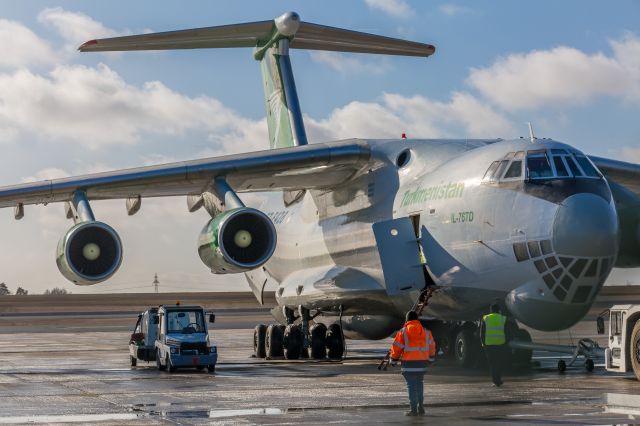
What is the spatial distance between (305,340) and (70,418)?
1077 centimetres

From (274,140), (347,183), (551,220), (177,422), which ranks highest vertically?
(274,140)

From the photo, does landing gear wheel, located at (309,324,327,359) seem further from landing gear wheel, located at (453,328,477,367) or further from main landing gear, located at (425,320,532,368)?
landing gear wheel, located at (453,328,477,367)

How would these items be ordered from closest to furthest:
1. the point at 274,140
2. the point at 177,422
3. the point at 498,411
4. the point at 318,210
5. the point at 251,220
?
1. the point at 177,422
2. the point at 498,411
3. the point at 251,220
4. the point at 318,210
5. the point at 274,140

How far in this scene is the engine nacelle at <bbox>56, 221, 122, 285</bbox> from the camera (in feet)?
60.2

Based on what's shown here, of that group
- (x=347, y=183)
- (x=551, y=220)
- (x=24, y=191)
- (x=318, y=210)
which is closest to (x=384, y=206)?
(x=347, y=183)

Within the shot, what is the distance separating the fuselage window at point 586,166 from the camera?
52.7 ft

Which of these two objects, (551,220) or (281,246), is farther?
(281,246)

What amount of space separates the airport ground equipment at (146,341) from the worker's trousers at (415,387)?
386 inches

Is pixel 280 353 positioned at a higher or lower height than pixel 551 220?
lower

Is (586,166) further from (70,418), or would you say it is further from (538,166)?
(70,418)

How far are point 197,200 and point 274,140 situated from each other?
378cm

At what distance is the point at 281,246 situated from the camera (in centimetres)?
2345

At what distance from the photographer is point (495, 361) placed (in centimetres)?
1534

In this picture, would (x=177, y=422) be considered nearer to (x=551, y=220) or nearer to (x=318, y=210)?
(x=551, y=220)
